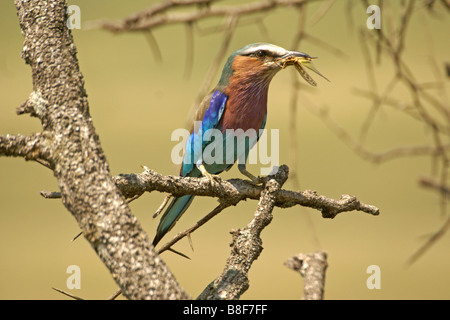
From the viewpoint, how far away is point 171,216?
171 cm

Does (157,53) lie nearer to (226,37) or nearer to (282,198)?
(226,37)

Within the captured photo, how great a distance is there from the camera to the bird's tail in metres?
1.70

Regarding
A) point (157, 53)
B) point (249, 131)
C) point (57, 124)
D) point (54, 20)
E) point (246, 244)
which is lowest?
point (246, 244)

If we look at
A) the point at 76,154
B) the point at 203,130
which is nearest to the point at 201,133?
the point at 203,130

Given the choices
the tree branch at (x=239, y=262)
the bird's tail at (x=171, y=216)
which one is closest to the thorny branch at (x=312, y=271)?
the tree branch at (x=239, y=262)

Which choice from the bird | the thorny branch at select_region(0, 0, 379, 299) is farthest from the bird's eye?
the thorny branch at select_region(0, 0, 379, 299)

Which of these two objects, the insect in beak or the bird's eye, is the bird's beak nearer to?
the insect in beak

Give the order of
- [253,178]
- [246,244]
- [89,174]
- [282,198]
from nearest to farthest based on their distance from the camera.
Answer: [89,174]
[246,244]
[282,198]
[253,178]

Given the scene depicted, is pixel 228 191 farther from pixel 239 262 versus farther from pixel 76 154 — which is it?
pixel 76 154

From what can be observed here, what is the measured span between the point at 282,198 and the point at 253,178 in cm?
37

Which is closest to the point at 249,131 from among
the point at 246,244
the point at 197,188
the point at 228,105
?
the point at 228,105

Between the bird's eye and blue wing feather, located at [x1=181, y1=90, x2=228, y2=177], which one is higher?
the bird's eye

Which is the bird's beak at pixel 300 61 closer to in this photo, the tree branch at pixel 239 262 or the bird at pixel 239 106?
the bird at pixel 239 106

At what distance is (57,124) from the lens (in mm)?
852
